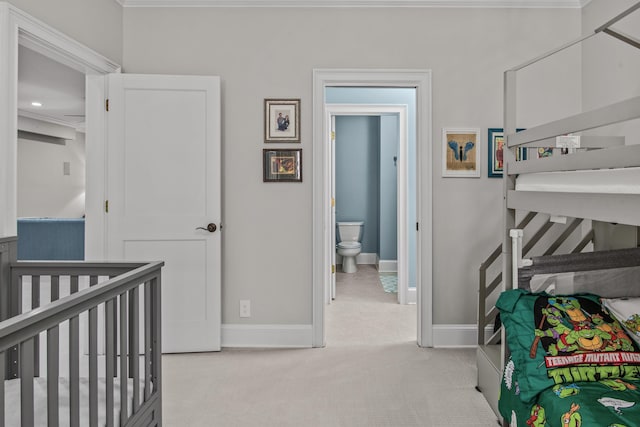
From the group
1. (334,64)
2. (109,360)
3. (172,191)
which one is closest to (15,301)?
(109,360)

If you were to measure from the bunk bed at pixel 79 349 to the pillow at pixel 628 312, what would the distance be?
1.99 meters

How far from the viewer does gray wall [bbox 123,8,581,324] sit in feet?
10.2

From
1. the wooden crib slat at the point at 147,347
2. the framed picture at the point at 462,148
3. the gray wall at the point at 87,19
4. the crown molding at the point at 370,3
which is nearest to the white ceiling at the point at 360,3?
the crown molding at the point at 370,3

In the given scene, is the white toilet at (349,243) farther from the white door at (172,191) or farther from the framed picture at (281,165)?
the white door at (172,191)

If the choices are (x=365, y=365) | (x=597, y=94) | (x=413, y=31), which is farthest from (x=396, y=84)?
(x=365, y=365)

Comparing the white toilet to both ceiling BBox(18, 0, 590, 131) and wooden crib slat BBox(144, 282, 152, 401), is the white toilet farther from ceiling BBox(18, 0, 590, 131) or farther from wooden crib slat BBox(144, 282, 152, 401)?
wooden crib slat BBox(144, 282, 152, 401)

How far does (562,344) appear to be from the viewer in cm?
167

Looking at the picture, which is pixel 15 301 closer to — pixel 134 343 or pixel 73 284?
pixel 73 284

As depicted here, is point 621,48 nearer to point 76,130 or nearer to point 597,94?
point 597,94

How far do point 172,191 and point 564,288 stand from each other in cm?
248

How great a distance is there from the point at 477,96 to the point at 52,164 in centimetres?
729

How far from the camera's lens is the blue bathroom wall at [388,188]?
5.86m

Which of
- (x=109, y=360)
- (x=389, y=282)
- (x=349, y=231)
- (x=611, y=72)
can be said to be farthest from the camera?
(x=349, y=231)

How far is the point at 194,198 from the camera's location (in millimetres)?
2988
